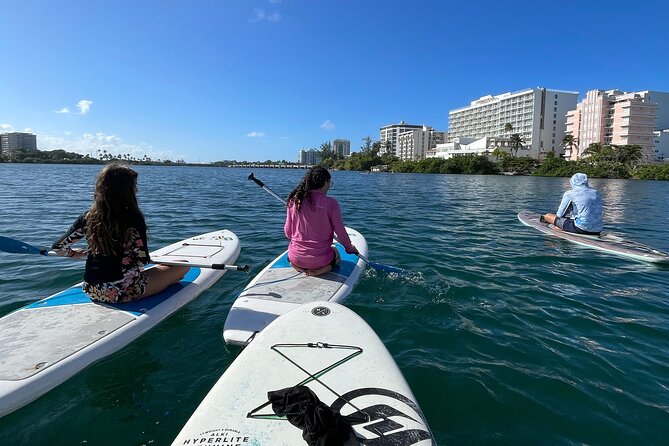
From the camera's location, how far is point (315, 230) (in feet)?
16.7

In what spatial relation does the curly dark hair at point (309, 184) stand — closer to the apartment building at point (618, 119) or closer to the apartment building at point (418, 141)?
the apartment building at point (618, 119)

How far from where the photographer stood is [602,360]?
398 centimetres

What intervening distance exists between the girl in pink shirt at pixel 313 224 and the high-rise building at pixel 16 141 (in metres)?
236

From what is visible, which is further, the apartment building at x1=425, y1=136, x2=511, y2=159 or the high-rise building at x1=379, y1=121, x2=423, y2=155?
the high-rise building at x1=379, y1=121, x2=423, y2=155

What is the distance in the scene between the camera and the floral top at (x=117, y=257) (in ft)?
13.1

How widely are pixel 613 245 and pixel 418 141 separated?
Result: 489ft

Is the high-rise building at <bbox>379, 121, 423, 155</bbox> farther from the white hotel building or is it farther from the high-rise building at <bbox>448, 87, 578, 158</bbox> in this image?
the high-rise building at <bbox>448, 87, 578, 158</bbox>

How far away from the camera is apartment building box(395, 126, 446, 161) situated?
15088 centimetres

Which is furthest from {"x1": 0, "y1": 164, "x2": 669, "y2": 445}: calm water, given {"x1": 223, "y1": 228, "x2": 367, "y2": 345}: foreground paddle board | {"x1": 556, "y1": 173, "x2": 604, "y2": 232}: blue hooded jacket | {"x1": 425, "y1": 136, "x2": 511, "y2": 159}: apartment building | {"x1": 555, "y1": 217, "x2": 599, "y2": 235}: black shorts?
{"x1": 425, "y1": 136, "x2": 511, "y2": 159}: apartment building

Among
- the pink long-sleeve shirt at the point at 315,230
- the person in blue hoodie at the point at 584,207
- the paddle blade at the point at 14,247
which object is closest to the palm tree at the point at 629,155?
the person in blue hoodie at the point at 584,207

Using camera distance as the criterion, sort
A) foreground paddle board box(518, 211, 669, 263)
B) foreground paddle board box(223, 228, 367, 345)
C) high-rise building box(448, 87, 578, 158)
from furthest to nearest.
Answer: high-rise building box(448, 87, 578, 158)
foreground paddle board box(518, 211, 669, 263)
foreground paddle board box(223, 228, 367, 345)

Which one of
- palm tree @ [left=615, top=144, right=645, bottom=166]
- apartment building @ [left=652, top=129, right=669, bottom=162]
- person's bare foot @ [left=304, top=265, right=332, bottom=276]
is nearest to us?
person's bare foot @ [left=304, top=265, right=332, bottom=276]

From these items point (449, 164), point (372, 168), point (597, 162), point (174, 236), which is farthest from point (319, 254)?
point (372, 168)

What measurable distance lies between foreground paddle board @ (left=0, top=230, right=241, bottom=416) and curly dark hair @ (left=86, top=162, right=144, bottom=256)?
0.76 meters
